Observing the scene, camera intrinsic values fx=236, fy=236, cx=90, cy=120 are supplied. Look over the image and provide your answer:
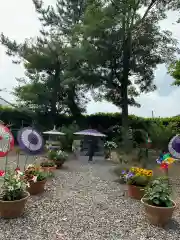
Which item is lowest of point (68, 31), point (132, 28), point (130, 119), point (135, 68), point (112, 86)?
point (130, 119)

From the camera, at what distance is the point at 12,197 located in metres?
3.26

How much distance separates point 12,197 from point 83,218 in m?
1.02

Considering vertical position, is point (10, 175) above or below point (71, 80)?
below

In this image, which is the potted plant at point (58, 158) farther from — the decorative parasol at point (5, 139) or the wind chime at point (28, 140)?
the decorative parasol at point (5, 139)

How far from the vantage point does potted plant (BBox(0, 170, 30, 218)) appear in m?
3.14

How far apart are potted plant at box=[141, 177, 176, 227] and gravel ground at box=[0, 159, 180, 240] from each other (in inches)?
4.2

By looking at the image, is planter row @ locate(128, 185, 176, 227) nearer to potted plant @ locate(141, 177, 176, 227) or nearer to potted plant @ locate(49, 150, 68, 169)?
potted plant @ locate(141, 177, 176, 227)

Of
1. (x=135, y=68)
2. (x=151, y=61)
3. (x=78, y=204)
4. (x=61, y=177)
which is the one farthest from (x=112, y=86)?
(x=78, y=204)

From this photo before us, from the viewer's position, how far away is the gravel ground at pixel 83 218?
2.81m

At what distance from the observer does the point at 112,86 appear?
11.6 metres

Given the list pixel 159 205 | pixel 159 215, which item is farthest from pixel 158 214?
pixel 159 205

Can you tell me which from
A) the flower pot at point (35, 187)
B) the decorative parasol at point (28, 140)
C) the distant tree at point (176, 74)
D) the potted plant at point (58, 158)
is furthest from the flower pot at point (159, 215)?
the distant tree at point (176, 74)

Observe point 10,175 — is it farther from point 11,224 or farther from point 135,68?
point 135,68

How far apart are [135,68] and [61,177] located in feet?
24.4
